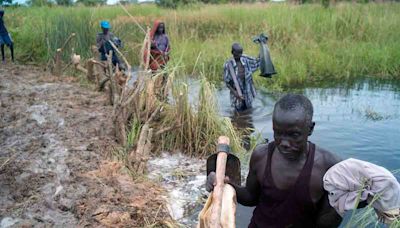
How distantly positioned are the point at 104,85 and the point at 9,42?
4.36 m

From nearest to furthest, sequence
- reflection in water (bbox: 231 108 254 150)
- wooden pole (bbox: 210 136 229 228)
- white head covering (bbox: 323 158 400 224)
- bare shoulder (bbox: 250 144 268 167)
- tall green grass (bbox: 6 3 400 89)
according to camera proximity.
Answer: white head covering (bbox: 323 158 400 224) → wooden pole (bbox: 210 136 229 228) → bare shoulder (bbox: 250 144 268 167) → reflection in water (bbox: 231 108 254 150) → tall green grass (bbox: 6 3 400 89)

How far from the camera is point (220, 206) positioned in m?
1.64

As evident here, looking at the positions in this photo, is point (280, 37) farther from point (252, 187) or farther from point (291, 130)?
point (291, 130)

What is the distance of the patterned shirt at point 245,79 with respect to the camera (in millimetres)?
6238

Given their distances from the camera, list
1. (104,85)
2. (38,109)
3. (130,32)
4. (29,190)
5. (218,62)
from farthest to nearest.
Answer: (130,32) < (218,62) < (104,85) < (38,109) < (29,190)

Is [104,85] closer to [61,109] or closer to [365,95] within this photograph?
[61,109]

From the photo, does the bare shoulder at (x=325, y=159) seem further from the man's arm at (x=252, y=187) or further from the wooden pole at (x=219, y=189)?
the wooden pole at (x=219, y=189)

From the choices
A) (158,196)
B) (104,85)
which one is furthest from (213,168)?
(104,85)

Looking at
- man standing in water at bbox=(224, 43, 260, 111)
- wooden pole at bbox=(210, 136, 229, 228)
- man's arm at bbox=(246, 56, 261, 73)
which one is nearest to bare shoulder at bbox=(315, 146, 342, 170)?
wooden pole at bbox=(210, 136, 229, 228)

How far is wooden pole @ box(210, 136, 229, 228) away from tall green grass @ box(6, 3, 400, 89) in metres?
6.65

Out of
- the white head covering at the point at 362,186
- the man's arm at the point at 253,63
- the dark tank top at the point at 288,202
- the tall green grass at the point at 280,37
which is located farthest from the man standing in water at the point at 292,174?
the tall green grass at the point at 280,37

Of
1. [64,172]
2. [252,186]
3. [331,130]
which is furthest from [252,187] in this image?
[331,130]

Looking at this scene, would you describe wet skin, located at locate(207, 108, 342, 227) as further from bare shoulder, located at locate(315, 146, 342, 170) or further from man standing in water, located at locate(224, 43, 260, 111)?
man standing in water, located at locate(224, 43, 260, 111)

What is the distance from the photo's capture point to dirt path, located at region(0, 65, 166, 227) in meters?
3.24
